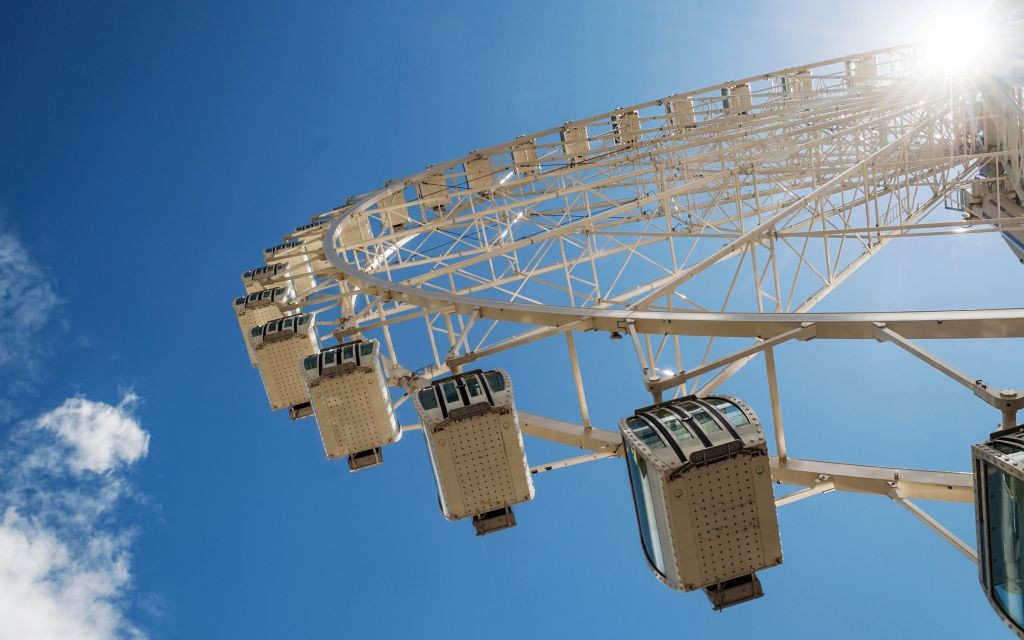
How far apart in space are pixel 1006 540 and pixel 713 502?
8.35 ft

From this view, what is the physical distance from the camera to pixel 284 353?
1672 cm

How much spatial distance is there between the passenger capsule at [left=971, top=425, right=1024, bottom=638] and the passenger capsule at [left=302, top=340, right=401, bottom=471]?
9005mm

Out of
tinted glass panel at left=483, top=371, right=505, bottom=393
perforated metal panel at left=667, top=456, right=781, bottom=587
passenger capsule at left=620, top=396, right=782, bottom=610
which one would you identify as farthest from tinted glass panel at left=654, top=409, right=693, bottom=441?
tinted glass panel at left=483, top=371, right=505, bottom=393

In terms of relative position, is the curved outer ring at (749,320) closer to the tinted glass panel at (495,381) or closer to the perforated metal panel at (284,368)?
the tinted glass panel at (495,381)

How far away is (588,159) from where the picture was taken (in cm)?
3244

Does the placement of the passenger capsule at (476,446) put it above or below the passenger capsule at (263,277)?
below

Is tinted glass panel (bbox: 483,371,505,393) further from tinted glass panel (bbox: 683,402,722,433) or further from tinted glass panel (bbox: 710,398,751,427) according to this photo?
tinted glass panel (bbox: 710,398,751,427)

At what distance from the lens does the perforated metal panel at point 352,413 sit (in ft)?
42.7

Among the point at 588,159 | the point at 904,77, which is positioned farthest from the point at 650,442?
the point at 904,77

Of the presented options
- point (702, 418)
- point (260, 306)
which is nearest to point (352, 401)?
point (702, 418)

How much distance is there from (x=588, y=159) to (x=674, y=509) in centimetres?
2624

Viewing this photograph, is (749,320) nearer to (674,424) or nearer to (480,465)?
(674,424)

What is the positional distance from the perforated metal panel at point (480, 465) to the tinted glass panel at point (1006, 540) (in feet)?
17.7

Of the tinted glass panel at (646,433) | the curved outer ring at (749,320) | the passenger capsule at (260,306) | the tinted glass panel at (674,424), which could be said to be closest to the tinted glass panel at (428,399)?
the curved outer ring at (749,320)
